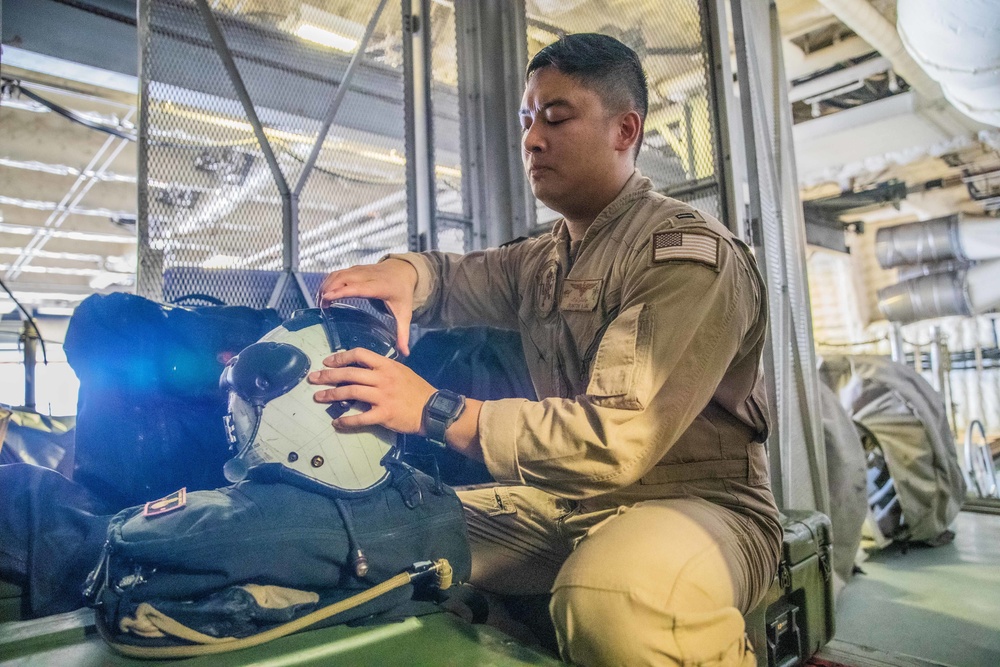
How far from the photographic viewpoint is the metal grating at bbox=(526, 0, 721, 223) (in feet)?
7.48

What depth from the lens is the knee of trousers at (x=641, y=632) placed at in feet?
3.31

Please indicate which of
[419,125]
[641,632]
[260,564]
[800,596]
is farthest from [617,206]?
[419,125]

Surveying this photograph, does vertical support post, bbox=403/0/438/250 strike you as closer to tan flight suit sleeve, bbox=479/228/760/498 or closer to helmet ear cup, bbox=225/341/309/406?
helmet ear cup, bbox=225/341/309/406

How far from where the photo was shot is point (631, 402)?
1.04 metres

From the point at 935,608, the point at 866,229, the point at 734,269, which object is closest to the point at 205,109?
the point at 734,269

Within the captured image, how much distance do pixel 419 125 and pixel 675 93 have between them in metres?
1.09

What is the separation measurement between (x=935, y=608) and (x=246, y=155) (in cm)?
328

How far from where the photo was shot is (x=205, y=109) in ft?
8.00

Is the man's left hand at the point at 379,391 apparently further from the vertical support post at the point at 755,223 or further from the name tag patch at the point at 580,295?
the vertical support post at the point at 755,223

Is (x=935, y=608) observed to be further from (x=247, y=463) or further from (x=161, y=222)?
(x=161, y=222)

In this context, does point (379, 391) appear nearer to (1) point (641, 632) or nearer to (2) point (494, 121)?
(1) point (641, 632)

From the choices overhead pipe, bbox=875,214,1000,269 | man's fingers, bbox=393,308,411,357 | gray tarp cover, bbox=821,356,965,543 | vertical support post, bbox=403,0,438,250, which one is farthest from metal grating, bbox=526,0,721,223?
overhead pipe, bbox=875,214,1000,269

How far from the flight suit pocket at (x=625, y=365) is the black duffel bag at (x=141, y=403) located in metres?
A: 1.01

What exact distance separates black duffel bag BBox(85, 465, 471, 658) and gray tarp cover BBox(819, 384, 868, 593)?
2122mm
